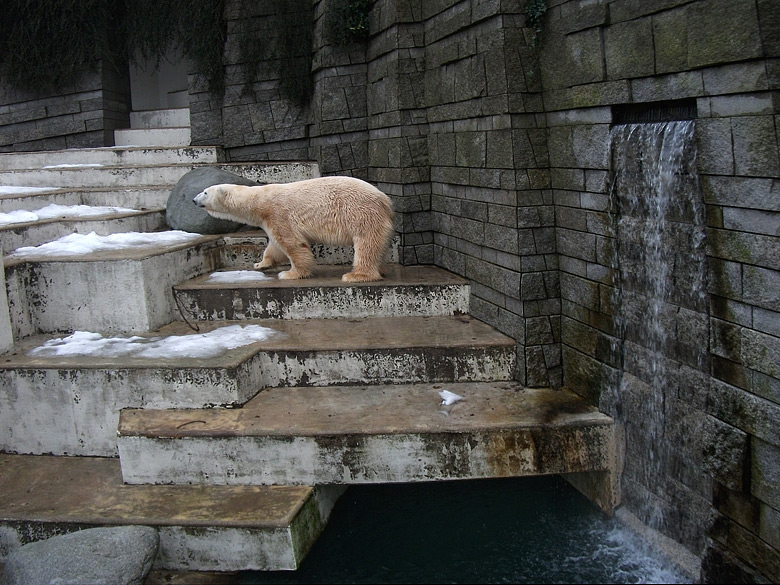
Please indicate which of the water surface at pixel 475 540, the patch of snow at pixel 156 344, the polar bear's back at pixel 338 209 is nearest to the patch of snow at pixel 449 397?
the water surface at pixel 475 540

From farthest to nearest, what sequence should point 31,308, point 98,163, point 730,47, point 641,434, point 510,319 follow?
point 98,163 → point 31,308 → point 510,319 → point 641,434 → point 730,47

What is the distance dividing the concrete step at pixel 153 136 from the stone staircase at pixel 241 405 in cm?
358

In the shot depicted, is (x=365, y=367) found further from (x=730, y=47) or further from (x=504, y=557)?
(x=730, y=47)

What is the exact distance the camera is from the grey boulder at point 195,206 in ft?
21.6

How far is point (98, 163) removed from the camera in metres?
8.37

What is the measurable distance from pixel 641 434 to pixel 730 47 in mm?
1983

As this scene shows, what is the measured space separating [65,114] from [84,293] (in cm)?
543

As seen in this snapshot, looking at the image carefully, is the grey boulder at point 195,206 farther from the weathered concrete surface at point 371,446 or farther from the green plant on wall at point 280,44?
the weathered concrete surface at point 371,446

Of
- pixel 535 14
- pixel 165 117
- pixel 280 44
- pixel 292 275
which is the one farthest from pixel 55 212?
pixel 535 14

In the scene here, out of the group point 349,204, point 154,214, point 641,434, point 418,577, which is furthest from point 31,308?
point 641,434

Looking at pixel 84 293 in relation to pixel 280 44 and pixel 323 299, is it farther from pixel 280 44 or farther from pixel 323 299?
pixel 280 44

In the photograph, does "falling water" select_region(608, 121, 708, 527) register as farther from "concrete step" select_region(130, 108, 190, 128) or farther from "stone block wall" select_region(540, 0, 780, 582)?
"concrete step" select_region(130, 108, 190, 128)

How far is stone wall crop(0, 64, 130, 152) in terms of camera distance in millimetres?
9281

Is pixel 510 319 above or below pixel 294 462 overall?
above
